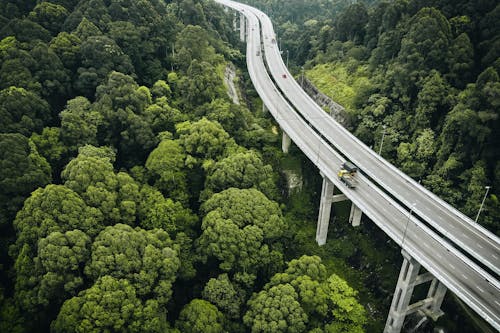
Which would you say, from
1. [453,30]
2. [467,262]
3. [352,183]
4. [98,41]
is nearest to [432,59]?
[453,30]

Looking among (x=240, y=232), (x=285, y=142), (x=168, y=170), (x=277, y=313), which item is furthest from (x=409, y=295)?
(x=285, y=142)

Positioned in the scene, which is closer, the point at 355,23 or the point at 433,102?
the point at 433,102

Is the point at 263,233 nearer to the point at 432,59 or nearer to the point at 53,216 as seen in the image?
the point at 53,216

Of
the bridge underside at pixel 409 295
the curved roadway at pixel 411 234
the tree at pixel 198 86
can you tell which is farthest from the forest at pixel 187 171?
the curved roadway at pixel 411 234

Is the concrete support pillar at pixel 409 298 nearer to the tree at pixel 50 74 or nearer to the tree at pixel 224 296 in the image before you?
the tree at pixel 224 296

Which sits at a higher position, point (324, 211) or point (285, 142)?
point (285, 142)

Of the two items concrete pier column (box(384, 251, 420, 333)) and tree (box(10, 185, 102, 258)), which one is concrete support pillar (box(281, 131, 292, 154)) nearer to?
concrete pier column (box(384, 251, 420, 333))

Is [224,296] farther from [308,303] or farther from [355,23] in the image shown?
[355,23]
